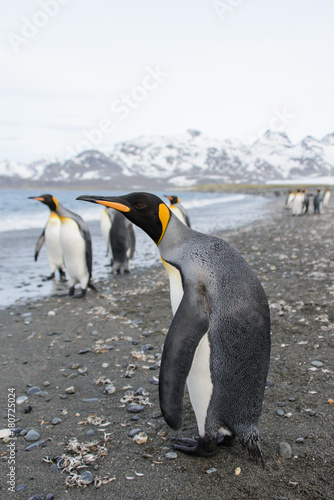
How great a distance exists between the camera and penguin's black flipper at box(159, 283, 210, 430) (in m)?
2.06

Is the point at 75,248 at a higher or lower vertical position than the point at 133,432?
higher

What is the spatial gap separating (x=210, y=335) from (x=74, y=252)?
4675mm

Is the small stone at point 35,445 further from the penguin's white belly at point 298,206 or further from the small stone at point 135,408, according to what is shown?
the penguin's white belly at point 298,206

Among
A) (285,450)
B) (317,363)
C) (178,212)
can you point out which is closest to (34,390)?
(285,450)

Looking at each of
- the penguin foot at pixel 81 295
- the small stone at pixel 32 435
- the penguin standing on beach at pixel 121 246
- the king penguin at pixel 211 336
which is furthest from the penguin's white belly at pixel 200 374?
the penguin standing on beach at pixel 121 246

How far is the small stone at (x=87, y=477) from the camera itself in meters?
2.19

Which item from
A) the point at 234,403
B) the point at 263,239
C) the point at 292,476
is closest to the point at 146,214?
the point at 234,403

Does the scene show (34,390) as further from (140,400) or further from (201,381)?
(201,381)

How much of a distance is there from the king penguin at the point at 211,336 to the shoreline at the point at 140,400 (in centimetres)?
22

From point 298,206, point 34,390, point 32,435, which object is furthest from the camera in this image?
point 298,206

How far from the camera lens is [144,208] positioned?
7.80 ft

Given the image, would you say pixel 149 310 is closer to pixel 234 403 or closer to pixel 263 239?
pixel 234 403

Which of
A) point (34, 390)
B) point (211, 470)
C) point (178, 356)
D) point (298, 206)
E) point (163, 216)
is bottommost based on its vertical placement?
point (298, 206)

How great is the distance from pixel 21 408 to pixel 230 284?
6.64 ft
